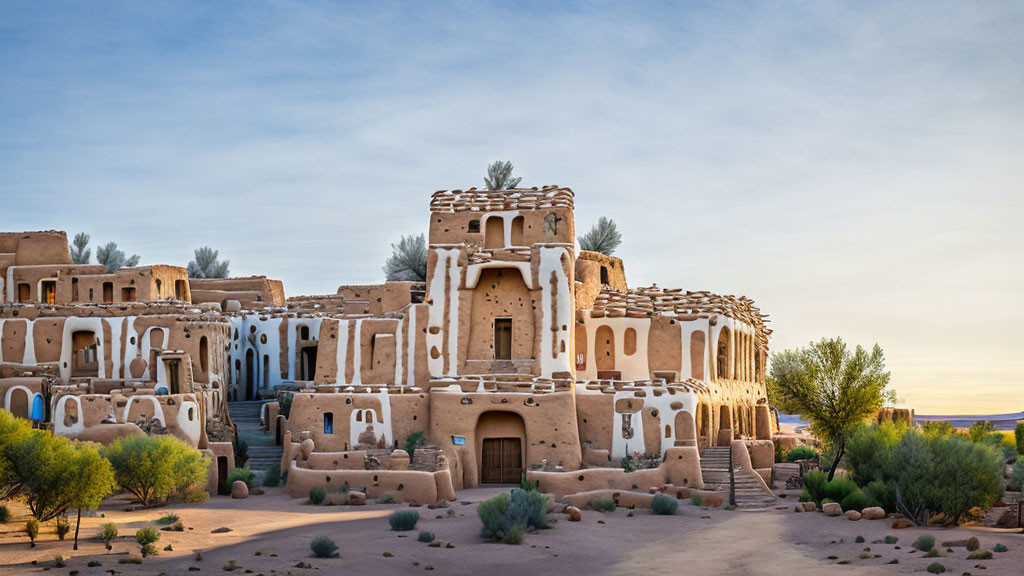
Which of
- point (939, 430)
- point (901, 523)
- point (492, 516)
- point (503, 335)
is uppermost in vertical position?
point (503, 335)

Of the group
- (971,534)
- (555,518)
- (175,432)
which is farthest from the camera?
(175,432)

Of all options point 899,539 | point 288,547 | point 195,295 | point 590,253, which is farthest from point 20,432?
point 195,295

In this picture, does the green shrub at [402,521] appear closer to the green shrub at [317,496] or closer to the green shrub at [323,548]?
the green shrub at [323,548]

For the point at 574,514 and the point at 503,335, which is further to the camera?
the point at 503,335

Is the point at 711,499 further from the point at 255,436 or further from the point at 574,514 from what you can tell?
the point at 255,436

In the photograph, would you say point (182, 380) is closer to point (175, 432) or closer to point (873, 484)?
point (175, 432)

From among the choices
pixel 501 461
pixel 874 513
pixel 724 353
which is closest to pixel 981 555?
pixel 874 513

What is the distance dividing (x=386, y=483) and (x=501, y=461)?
221 inches

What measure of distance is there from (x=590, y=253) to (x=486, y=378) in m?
14.3

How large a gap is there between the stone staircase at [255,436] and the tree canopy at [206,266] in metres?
25.6

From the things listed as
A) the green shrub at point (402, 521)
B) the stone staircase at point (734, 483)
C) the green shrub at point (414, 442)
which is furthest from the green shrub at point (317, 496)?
the stone staircase at point (734, 483)

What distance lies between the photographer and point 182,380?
43281 millimetres

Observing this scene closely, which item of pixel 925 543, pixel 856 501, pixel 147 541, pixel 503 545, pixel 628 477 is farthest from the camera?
pixel 628 477

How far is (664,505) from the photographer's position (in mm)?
33438
